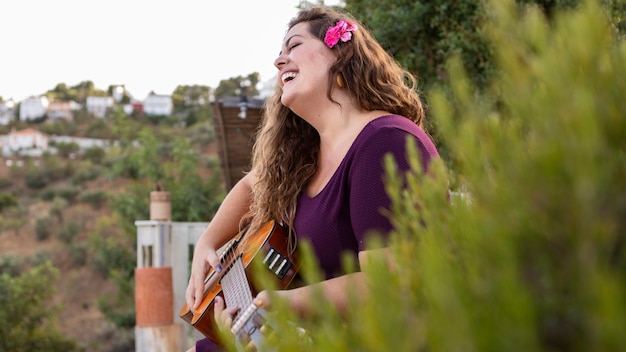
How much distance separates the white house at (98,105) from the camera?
40.1 meters

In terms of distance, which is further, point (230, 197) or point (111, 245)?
point (111, 245)

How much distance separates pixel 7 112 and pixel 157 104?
31.4 ft

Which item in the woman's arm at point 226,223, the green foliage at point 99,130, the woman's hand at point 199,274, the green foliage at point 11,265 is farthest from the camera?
the green foliage at point 99,130

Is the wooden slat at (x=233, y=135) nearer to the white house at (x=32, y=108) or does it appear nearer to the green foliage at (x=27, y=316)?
the green foliage at (x=27, y=316)

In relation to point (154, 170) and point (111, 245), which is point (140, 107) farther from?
point (154, 170)

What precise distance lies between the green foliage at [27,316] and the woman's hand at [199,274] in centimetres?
928

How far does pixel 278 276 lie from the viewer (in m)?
1.88

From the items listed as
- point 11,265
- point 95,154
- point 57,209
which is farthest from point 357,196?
point 95,154

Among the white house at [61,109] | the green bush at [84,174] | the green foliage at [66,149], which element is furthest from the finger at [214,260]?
the white house at [61,109]

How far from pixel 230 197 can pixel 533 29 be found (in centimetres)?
189

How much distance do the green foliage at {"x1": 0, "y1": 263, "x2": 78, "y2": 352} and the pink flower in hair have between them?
985 cm

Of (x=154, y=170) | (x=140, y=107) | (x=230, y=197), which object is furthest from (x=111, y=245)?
(x=140, y=107)

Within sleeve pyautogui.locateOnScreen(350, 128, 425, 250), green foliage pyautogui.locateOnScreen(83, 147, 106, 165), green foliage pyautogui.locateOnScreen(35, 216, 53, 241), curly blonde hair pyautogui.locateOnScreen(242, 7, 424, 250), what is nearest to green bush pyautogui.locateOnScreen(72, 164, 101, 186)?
green foliage pyautogui.locateOnScreen(83, 147, 106, 165)

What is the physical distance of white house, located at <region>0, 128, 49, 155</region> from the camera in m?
35.3
